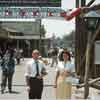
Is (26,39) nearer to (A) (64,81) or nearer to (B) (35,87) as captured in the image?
(B) (35,87)

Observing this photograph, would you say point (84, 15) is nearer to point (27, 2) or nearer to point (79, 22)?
point (79, 22)

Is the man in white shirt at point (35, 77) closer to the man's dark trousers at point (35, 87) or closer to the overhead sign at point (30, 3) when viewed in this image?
the man's dark trousers at point (35, 87)

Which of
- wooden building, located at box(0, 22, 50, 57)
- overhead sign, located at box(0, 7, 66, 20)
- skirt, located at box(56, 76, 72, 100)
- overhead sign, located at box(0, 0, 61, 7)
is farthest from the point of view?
wooden building, located at box(0, 22, 50, 57)

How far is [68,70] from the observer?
37.6ft

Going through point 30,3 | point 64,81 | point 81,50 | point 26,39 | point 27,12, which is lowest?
point 64,81

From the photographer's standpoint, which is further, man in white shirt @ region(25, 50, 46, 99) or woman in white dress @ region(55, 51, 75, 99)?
man in white shirt @ region(25, 50, 46, 99)

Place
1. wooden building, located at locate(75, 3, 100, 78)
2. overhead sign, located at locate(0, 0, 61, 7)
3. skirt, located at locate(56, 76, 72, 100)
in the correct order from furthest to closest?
overhead sign, located at locate(0, 0, 61, 7), wooden building, located at locate(75, 3, 100, 78), skirt, located at locate(56, 76, 72, 100)

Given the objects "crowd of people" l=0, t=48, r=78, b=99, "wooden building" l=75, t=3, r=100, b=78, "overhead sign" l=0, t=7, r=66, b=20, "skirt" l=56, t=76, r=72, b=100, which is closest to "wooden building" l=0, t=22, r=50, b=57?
"overhead sign" l=0, t=7, r=66, b=20

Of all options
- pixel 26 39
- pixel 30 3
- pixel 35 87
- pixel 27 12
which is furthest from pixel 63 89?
pixel 26 39

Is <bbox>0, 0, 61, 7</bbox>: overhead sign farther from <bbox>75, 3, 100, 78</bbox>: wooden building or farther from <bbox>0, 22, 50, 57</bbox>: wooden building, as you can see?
<bbox>0, 22, 50, 57</bbox>: wooden building

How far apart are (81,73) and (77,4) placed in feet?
14.4

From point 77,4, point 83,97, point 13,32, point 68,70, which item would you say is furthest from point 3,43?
point 68,70

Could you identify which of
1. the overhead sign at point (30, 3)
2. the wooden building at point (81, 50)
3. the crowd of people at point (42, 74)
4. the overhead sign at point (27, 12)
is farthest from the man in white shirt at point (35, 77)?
the overhead sign at point (27, 12)

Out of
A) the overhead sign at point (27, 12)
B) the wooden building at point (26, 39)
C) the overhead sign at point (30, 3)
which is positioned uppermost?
the overhead sign at point (30, 3)
